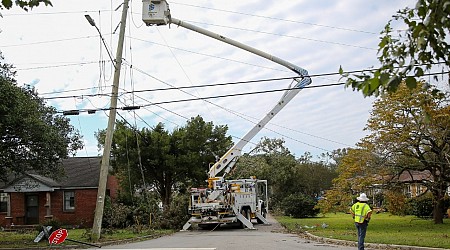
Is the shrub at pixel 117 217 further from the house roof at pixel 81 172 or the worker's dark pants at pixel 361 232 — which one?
the worker's dark pants at pixel 361 232

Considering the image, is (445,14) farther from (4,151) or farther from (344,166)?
(344,166)

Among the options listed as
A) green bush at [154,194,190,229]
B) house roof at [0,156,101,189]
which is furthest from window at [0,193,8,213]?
green bush at [154,194,190,229]

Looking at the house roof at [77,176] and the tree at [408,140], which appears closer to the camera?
the tree at [408,140]

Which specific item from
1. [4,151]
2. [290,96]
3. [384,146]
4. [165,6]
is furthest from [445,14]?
[384,146]

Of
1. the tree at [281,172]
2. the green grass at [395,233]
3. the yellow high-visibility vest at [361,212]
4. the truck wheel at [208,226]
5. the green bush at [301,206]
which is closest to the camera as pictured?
the yellow high-visibility vest at [361,212]

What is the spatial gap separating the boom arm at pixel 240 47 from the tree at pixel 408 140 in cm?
449

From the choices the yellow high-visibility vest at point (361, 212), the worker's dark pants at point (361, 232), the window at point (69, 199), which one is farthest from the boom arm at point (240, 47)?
the window at point (69, 199)

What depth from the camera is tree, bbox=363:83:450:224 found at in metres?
24.4

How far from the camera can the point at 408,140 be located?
2508 cm

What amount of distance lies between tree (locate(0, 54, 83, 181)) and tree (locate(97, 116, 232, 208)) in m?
12.5

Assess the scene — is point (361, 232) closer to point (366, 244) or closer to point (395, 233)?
point (366, 244)

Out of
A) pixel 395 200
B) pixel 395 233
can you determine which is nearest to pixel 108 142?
pixel 395 233

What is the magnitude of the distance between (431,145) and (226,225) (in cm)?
1177

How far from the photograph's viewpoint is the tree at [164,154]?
113ft
